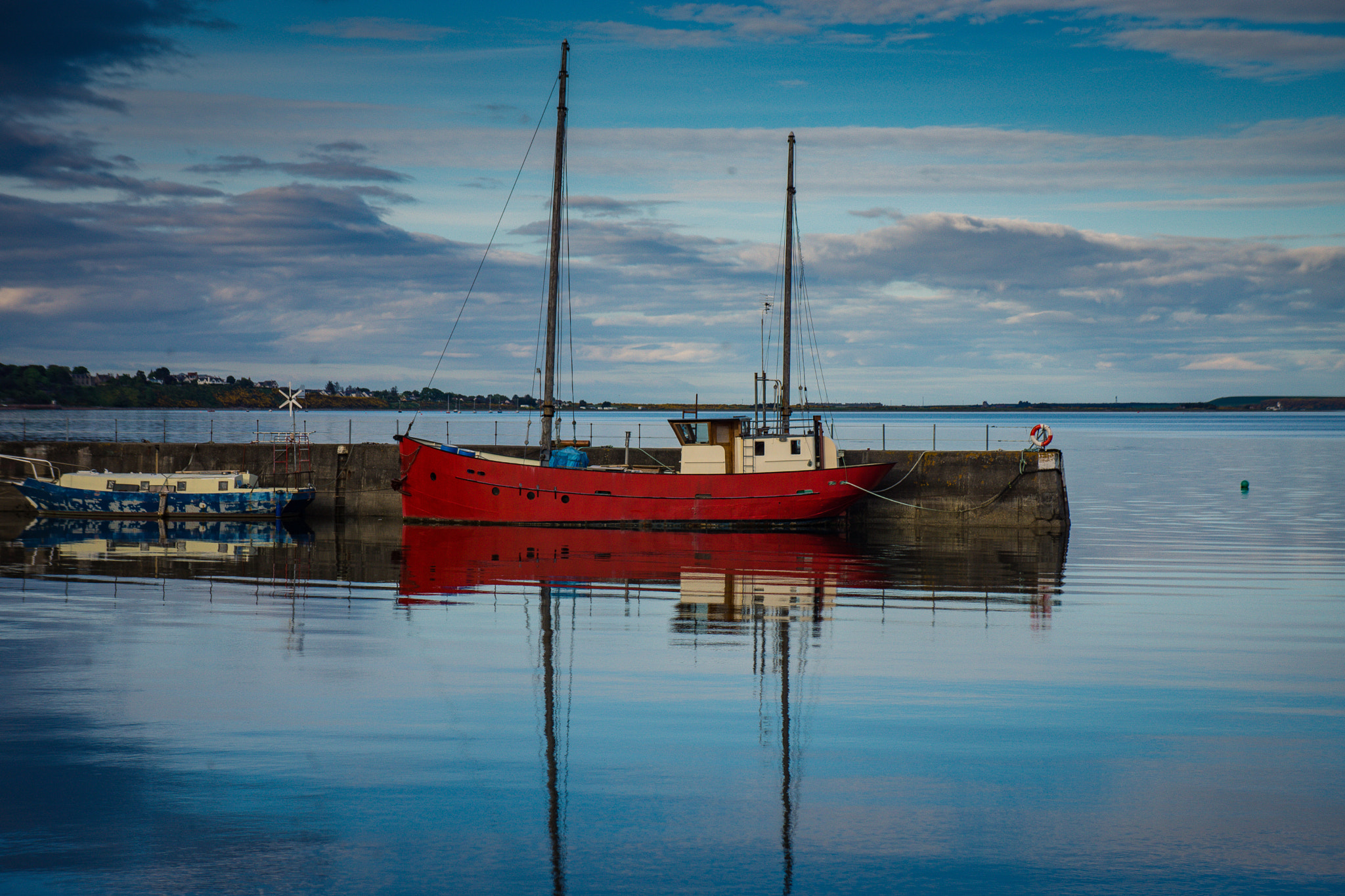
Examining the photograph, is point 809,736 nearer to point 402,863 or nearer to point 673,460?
point 402,863

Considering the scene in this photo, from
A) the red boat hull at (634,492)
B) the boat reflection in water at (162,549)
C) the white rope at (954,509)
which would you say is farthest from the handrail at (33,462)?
the white rope at (954,509)

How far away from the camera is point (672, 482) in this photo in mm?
28672

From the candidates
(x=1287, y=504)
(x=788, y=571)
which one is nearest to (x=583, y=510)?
(x=788, y=571)

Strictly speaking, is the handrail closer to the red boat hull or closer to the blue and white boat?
the blue and white boat

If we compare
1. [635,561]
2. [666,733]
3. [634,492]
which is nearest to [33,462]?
[634,492]

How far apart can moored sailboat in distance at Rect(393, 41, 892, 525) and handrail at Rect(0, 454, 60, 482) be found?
13.6 metres

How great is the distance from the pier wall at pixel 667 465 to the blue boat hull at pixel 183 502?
5.91 ft

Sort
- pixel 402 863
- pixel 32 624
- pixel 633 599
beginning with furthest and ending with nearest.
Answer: pixel 633 599
pixel 32 624
pixel 402 863

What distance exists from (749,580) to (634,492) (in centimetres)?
930

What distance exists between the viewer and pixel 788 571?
69.6 feet

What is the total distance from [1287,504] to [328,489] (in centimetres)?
3662

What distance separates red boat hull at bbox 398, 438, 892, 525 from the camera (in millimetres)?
28719

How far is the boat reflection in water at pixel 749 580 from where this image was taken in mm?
10328

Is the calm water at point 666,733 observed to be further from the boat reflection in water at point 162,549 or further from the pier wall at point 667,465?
the pier wall at point 667,465
